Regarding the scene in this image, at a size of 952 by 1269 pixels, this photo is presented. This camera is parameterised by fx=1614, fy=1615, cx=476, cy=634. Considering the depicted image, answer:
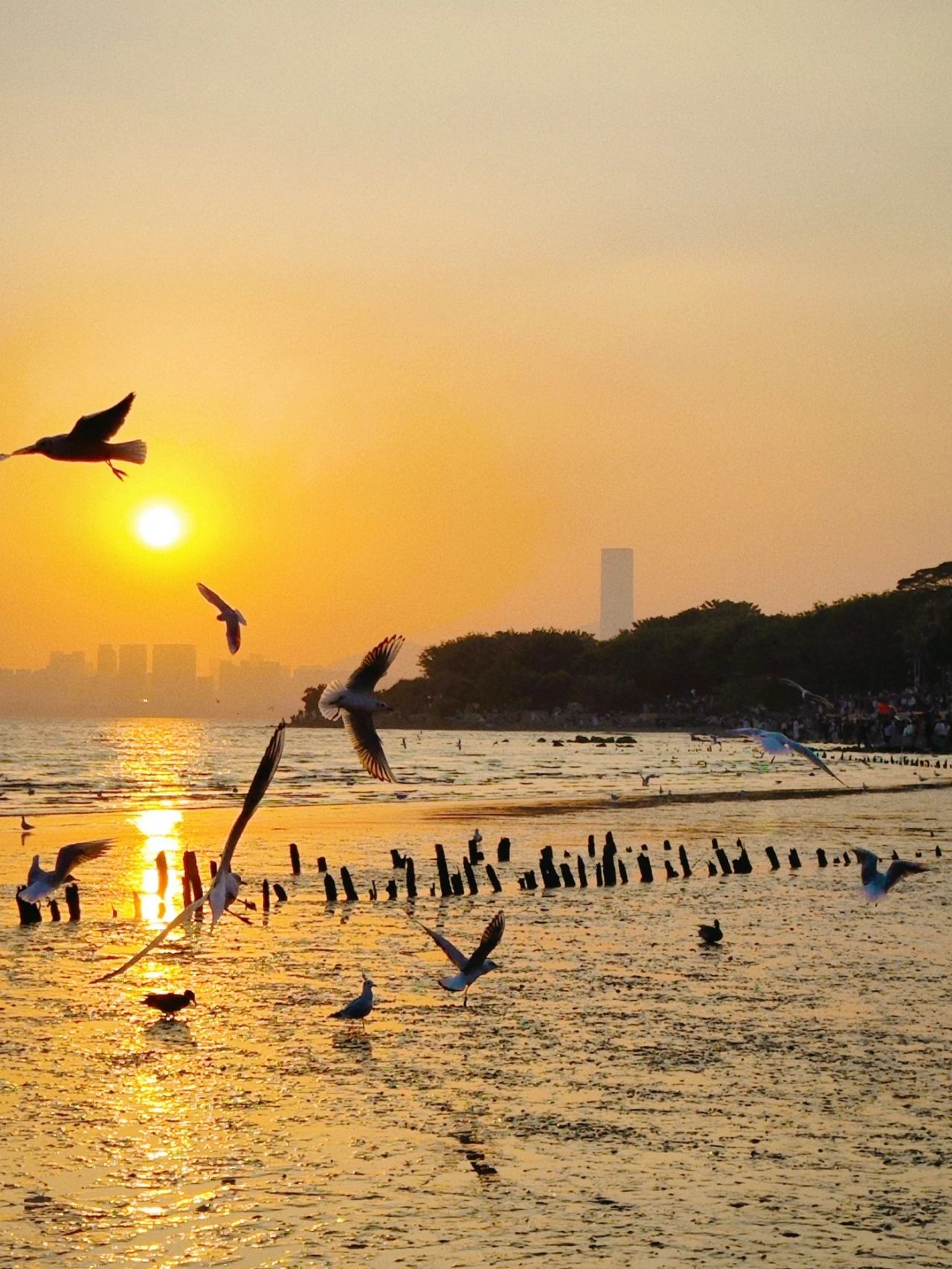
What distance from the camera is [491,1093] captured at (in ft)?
45.3

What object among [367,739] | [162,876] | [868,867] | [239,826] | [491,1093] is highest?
[367,739]

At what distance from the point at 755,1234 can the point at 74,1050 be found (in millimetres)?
7435

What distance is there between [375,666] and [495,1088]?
642 centimetres

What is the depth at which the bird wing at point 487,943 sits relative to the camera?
47.5 feet

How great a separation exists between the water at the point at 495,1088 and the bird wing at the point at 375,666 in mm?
3750

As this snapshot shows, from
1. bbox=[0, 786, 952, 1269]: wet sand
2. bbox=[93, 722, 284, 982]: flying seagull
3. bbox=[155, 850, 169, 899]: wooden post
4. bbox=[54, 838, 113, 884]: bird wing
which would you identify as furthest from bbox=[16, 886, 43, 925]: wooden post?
bbox=[93, 722, 284, 982]: flying seagull

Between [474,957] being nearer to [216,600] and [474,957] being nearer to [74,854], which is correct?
[74,854]

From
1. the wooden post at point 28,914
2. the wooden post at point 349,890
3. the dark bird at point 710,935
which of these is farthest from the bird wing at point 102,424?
the wooden post at point 349,890

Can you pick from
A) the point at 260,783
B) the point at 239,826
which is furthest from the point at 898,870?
the point at 260,783

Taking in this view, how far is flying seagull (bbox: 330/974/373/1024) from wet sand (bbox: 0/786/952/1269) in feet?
0.62

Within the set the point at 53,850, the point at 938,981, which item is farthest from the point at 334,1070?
the point at 53,850

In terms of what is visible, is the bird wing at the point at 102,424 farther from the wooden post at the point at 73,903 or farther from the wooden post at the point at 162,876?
the wooden post at the point at 162,876

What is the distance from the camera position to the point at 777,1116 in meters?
13.1

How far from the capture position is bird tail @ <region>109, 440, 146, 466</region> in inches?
284
